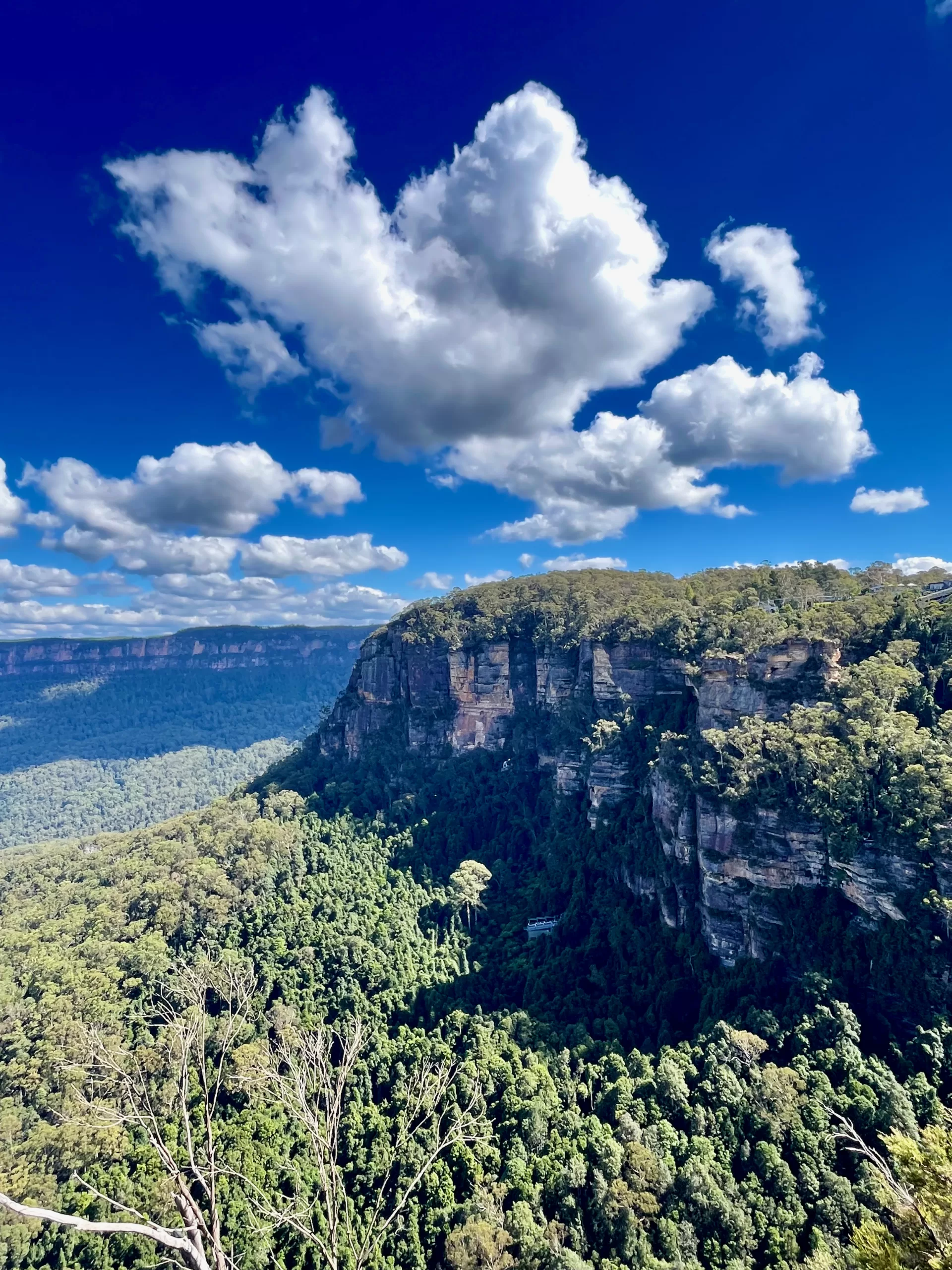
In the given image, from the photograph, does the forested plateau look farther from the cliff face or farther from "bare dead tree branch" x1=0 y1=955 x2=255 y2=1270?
the cliff face

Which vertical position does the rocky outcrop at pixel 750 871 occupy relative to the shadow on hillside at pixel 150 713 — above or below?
above

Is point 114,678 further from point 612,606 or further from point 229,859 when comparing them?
point 612,606

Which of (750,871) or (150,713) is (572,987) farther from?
(150,713)

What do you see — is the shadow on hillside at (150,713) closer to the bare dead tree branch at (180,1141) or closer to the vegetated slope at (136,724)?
the vegetated slope at (136,724)

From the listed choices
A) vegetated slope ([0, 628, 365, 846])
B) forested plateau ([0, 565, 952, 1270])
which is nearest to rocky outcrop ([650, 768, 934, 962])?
forested plateau ([0, 565, 952, 1270])

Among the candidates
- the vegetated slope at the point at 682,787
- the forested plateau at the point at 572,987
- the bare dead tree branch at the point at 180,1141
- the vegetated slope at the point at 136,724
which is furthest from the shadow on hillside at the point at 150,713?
the bare dead tree branch at the point at 180,1141

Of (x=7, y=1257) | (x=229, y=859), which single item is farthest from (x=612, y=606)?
(x=7, y=1257)
